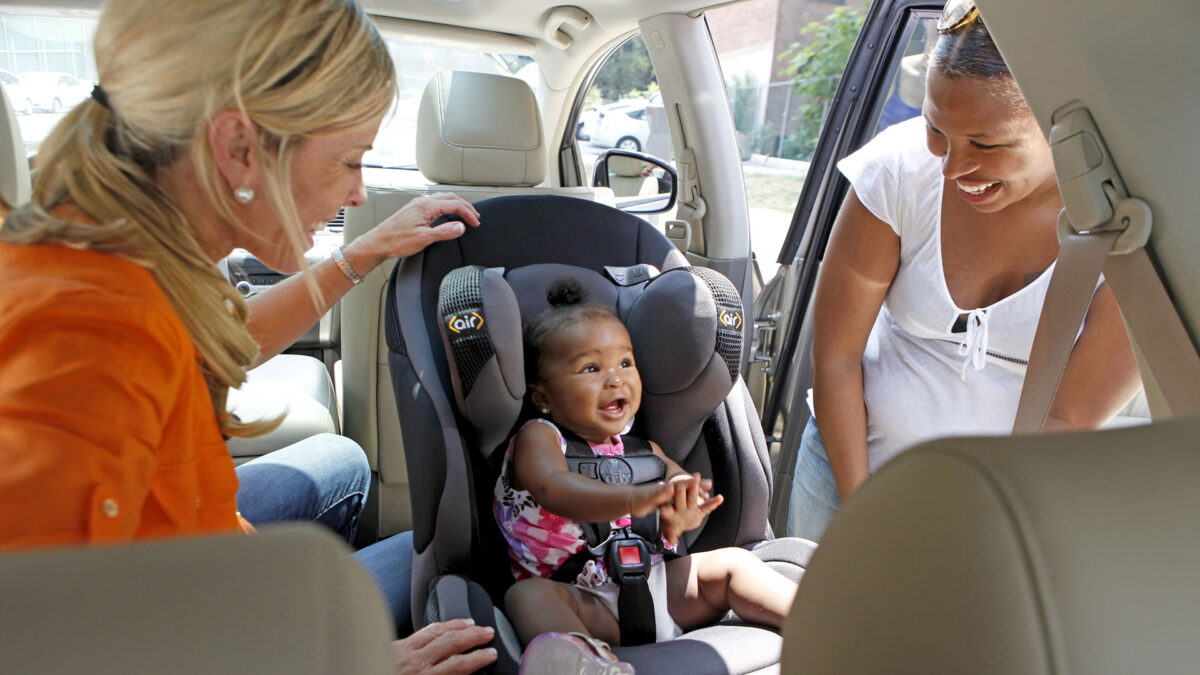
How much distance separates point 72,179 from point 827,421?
1.28 metres

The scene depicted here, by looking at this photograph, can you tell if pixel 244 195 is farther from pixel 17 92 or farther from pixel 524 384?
pixel 17 92

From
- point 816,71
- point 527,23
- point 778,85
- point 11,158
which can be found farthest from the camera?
point 778,85

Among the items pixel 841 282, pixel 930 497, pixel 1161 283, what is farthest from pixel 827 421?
pixel 930 497

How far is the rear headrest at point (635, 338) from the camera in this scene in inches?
70.0

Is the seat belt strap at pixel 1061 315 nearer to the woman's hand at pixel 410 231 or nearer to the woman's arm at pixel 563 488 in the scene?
the woman's arm at pixel 563 488

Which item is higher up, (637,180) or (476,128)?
(476,128)

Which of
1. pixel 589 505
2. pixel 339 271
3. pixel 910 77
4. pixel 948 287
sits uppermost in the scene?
pixel 910 77

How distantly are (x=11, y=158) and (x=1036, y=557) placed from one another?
6.79 feet

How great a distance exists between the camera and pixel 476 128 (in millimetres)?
3246

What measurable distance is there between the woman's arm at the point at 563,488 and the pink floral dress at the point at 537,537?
0.04 m

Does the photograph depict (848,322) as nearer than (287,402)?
Yes

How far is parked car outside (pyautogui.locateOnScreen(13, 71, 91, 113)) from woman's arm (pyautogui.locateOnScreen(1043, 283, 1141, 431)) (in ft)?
11.6

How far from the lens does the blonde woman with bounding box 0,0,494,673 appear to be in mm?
721

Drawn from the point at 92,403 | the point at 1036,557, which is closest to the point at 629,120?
the point at 92,403
